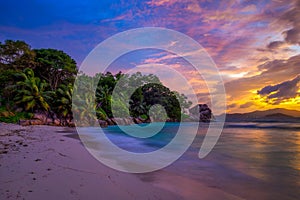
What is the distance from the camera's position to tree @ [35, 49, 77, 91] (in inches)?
1224

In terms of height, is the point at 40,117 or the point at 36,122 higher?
the point at 40,117

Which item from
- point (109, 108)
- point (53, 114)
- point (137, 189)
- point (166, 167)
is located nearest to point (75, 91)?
point (53, 114)

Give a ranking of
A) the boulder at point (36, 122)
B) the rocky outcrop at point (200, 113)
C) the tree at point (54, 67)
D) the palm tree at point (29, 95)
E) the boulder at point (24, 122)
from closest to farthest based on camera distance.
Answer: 1. the boulder at point (24, 122)
2. the boulder at point (36, 122)
3. the palm tree at point (29, 95)
4. the tree at point (54, 67)
5. the rocky outcrop at point (200, 113)

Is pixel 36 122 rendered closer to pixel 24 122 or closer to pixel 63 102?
pixel 24 122

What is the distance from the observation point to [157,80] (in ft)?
229

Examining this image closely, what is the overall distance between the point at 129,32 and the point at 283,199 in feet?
62.3

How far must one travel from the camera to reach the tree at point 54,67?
3108cm

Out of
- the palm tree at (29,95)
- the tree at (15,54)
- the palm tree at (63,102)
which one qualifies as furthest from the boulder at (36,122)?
the tree at (15,54)

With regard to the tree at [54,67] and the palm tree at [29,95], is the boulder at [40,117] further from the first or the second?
the tree at [54,67]

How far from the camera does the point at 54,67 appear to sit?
103ft

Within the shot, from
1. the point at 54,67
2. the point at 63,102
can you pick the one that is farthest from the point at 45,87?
the point at 63,102

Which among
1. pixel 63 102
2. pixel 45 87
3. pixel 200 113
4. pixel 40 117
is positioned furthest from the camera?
pixel 200 113

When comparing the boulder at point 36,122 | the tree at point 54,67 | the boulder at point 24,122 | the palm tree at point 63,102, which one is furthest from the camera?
the tree at point 54,67

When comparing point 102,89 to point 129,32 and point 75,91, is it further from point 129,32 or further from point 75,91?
point 129,32
